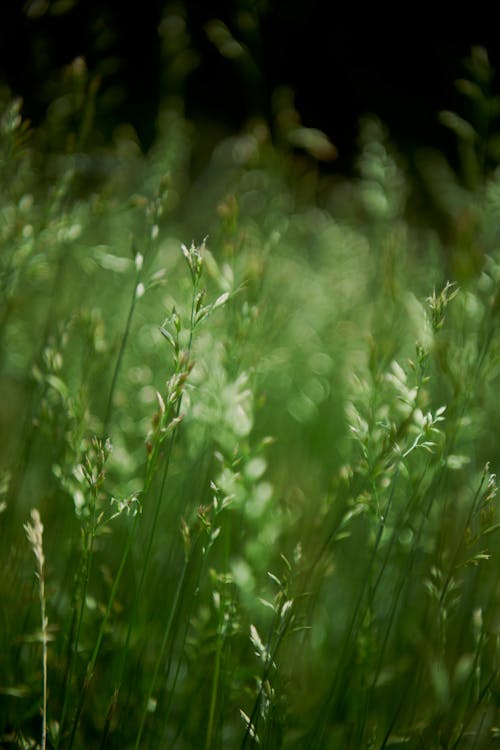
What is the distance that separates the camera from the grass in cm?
70

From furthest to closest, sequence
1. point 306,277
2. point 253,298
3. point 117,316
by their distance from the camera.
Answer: point 306,277 → point 117,316 → point 253,298

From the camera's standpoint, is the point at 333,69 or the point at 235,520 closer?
the point at 235,520

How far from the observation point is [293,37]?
5223 millimetres

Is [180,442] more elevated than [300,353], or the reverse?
[180,442]

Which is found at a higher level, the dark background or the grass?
the grass

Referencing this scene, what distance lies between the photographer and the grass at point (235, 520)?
70 centimetres

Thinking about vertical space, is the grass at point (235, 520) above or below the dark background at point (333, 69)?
above

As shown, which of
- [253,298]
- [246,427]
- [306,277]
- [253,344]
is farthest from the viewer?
[306,277]

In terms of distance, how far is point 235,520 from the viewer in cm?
123

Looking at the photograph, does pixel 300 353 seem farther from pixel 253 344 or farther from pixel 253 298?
pixel 253 298

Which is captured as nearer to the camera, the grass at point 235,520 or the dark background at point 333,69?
the grass at point 235,520

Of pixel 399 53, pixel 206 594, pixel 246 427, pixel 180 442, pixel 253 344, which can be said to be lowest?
pixel 399 53

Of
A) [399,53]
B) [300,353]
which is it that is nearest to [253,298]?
[300,353]

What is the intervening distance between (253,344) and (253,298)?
8.3 inches
